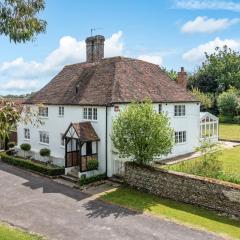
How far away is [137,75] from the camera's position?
3662cm

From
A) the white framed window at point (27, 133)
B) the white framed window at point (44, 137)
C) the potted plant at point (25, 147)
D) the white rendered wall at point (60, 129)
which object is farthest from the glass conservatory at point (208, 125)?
the white framed window at point (27, 133)

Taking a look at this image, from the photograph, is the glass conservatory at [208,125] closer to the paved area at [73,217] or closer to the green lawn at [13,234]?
the paved area at [73,217]

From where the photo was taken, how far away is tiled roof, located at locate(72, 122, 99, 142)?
30.5 meters

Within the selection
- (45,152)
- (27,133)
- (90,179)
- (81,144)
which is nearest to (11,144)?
(27,133)

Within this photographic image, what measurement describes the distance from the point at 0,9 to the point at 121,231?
1352 cm

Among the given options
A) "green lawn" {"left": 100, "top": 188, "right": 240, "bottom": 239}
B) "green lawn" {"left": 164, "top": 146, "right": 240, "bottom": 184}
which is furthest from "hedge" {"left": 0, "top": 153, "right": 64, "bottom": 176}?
"green lawn" {"left": 164, "top": 146, "right": 240, "bottom": 184}

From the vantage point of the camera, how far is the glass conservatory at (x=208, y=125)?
41.2 m

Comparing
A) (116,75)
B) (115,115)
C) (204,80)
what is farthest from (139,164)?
(204,80)

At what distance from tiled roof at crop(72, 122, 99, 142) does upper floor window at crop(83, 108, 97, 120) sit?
0.70 meters

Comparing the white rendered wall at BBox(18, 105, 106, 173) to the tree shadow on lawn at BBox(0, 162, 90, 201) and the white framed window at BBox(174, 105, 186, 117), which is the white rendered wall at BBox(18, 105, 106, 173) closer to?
the tree shadow on lawn at BBox(0, 162, 90, 201)

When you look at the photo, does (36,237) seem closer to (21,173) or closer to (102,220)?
(102,220)

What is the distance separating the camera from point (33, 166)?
1361 inches

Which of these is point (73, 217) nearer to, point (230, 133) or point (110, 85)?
point (110, 85)

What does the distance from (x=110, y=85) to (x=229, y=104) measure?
45389mm
